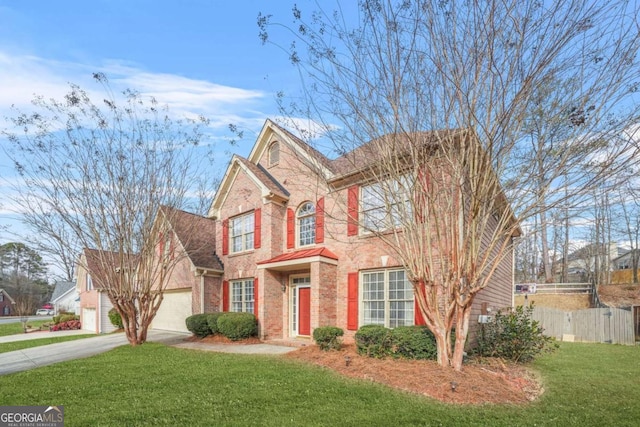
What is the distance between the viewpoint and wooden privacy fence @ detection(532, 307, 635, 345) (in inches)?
602

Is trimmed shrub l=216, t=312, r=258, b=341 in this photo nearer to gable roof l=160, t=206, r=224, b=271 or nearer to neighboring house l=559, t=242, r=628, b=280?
gable roof l=160, t=206, r=224, b=271

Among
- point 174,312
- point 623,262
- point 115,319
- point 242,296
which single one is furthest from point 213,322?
point 623,262

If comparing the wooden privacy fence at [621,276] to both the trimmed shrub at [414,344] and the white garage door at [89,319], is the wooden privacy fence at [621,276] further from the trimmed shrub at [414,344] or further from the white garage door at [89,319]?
the white garage door at [89,319]

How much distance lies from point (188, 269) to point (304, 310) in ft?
22.9

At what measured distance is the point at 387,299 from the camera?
10.9m

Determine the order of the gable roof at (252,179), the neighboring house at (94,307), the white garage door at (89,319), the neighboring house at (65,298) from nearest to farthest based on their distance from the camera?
1. the gable roof at (252,179)
2. the neighboring house at (94,307)
3. the white garage door at (89,319)
4. the neighboring house at (65,298)

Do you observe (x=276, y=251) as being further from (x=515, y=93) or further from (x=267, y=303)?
(x=515, y=93)

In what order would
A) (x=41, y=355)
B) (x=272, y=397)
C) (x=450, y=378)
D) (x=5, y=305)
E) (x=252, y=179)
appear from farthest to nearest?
(x=5, y=305), (x=252, y=179), (x=41, y=355), (x=450, y=378), (x=272, y=397)

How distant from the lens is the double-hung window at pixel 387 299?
1051 centimetres

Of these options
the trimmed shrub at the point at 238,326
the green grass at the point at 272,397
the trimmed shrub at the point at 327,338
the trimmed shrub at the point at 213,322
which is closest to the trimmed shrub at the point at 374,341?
the trimmed shrub at the point at 327,338

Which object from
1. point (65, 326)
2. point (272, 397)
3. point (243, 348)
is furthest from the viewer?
point (65, 326)

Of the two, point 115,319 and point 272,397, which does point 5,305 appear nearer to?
point 115,319

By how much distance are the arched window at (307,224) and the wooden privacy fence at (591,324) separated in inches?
408

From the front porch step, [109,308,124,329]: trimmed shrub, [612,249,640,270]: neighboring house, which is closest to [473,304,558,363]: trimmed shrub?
the front porch step
